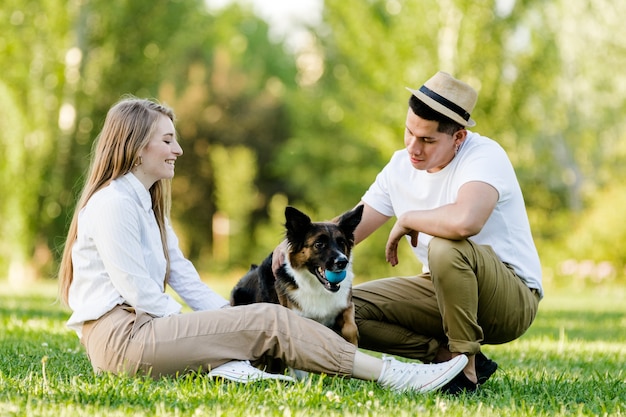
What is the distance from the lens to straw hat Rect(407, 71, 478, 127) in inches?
178

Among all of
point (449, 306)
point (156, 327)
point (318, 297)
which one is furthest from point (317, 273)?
point (156, 327)

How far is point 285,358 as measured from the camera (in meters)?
4.12

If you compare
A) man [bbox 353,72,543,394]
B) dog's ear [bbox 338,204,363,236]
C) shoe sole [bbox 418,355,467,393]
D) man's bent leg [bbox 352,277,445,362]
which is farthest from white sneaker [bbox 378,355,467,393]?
dog's ear [bbox 338,204,363,236]

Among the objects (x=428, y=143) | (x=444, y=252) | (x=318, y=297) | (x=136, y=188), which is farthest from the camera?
(x=318, y=297)

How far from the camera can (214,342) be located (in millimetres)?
4109

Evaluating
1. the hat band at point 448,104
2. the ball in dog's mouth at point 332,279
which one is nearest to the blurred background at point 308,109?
the ball in dog's mouth at point 332,279

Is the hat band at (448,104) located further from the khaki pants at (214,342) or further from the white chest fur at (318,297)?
the khaki pants at (214,342)

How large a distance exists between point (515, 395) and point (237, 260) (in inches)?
875

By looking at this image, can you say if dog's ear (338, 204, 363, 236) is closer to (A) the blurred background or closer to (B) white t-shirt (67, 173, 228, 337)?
(B) white t-shirt (67, 173, 228, 337)

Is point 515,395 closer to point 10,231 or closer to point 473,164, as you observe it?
point 473,164

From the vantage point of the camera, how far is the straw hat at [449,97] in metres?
4.53

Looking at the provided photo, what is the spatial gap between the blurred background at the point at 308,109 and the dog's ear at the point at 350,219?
884 cm

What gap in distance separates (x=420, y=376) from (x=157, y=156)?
1.84m

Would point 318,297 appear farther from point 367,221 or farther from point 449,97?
point 449,97
